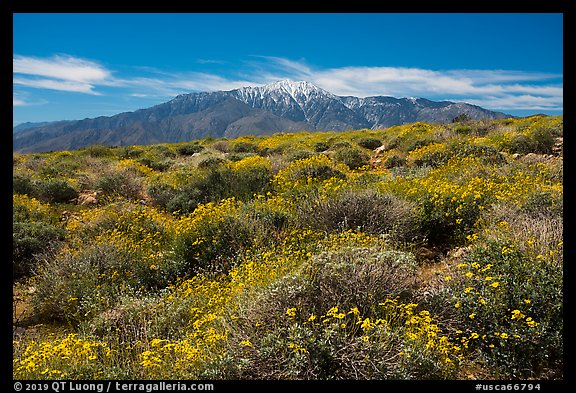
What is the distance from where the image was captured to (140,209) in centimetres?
754

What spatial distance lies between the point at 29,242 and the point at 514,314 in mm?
7765

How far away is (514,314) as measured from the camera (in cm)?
295

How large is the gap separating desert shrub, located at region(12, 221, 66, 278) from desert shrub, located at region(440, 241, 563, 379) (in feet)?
Result: 21.9

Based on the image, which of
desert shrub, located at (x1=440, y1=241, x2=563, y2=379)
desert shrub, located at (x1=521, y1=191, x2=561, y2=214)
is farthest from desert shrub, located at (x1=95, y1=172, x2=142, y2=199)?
desert shrub, located at (x1=521, y1=191, x2=561, y2=214)

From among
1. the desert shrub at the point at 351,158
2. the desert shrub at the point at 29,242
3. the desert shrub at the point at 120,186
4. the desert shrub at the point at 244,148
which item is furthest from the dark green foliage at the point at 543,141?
the desert shrub at the point at 29,242

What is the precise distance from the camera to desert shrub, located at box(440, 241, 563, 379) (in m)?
2.80

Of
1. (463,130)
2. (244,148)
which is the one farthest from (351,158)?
(244,148)

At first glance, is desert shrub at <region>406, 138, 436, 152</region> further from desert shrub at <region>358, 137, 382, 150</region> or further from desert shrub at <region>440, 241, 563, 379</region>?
desert shrub at <region>440, 241, 563, 379</region>

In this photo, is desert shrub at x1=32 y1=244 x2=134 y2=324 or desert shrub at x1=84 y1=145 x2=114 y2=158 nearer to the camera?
desert shrub at x1=32 y1=244 x2=134 y2=324

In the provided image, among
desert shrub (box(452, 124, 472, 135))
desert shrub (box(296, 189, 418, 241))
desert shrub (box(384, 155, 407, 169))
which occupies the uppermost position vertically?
desert shrub (box(452, 124, 472, 135))
